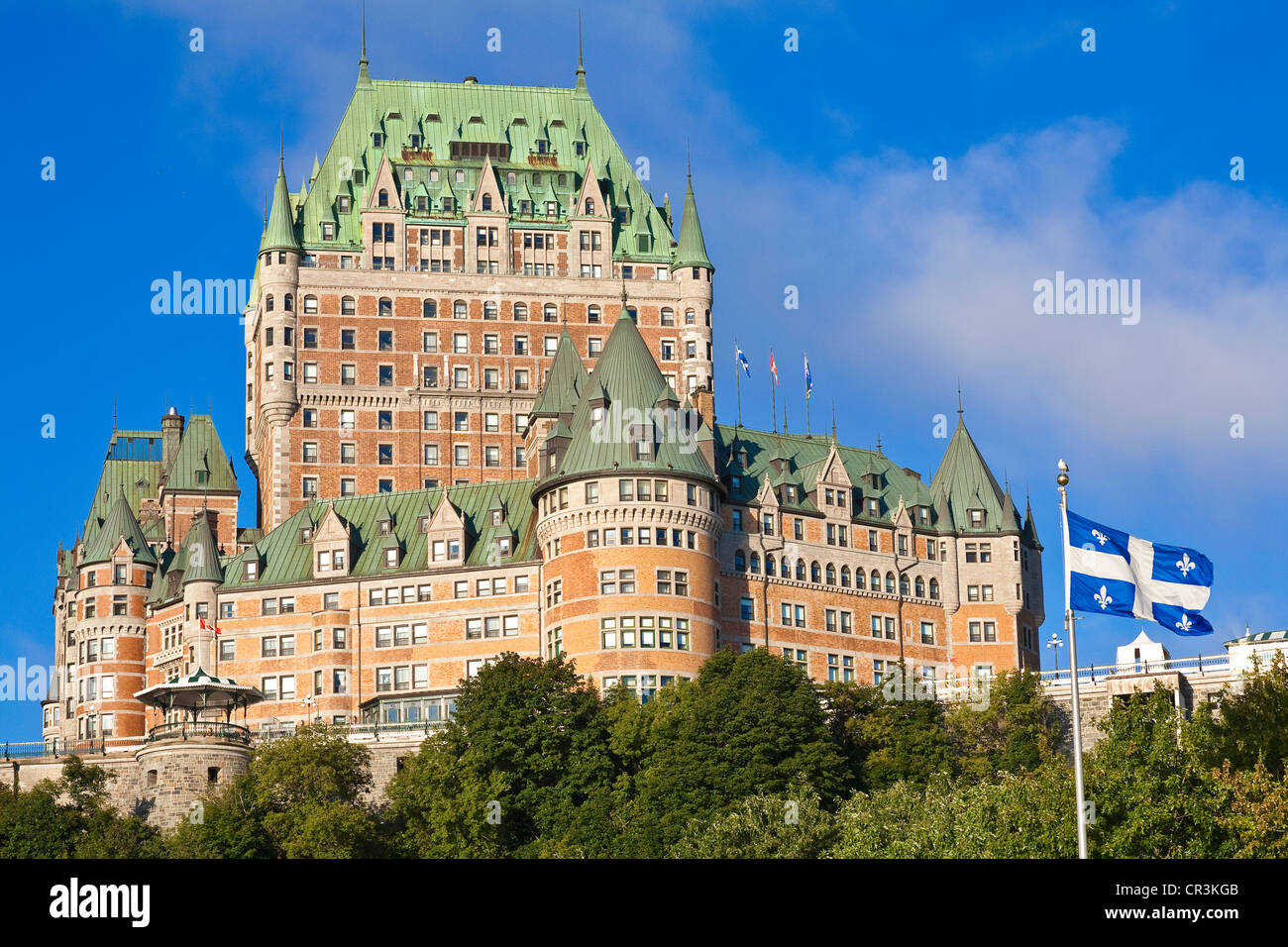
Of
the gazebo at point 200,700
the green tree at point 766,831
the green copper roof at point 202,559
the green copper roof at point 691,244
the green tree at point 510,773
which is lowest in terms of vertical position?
the green tree at point 766,831

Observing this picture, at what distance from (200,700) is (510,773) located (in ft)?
63.5

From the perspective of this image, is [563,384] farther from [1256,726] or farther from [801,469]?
[1256,726]

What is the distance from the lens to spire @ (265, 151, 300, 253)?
16112 cm

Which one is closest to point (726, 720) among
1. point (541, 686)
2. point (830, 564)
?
point (541, 686)

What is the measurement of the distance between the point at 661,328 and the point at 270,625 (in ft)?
138

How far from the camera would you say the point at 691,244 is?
16688cm

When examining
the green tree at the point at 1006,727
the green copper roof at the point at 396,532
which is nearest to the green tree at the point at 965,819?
the green tree at the point at 1006,727

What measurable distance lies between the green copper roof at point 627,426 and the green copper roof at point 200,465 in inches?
1606

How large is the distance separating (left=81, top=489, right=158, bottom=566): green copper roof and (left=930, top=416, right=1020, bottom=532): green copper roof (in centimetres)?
5311

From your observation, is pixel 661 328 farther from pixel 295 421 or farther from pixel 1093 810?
pixel 1093 810

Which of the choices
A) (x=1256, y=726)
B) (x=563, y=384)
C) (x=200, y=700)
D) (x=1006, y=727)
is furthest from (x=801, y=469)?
(x=1256, y=726)

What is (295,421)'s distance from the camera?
516 feet

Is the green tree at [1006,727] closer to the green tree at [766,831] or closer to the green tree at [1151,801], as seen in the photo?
the green tree at [766,831]

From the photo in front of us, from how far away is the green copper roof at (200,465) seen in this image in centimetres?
16350
